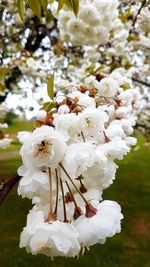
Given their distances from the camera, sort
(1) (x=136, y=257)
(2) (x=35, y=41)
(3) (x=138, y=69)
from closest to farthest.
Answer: (1) (x=136, y=257) < (3) (x=138, y=69) < (2) (x=35, y=41)

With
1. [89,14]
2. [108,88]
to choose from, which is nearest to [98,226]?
[108,88]

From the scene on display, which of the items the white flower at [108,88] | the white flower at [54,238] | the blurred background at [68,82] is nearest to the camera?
the white flower at [54,238]

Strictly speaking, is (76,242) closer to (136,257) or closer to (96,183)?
(96,183)

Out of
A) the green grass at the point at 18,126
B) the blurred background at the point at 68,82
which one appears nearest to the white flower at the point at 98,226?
the blurred background at the point at 68,82

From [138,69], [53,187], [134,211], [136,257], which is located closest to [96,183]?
[53,187]

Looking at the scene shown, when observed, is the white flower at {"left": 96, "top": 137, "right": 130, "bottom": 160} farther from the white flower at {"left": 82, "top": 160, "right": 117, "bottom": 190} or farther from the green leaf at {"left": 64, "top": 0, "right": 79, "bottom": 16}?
the green leaf at {"left": 64, "top": 0, "right": 79, "bottom": 16}

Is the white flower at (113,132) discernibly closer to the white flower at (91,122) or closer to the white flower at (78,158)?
the white flower at (91,122)
